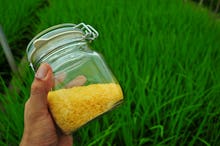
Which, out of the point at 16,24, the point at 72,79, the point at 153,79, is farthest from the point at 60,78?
the point at 16,24

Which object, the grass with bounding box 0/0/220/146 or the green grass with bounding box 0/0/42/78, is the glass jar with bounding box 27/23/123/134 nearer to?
the grass with bounding box 0/0/220/146

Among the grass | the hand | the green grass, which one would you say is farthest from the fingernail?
the green grass

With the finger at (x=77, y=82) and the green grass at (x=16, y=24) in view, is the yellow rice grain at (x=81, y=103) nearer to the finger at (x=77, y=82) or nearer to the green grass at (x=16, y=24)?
the finger at (x=77, y=82)

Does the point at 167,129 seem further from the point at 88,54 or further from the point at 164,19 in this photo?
the point at 164,19

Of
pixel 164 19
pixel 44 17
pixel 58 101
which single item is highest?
pixel 58 101

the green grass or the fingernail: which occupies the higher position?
the fingernail

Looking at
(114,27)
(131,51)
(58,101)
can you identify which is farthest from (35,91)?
(114,27)

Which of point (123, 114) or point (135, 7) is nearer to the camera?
point (123, 114)
